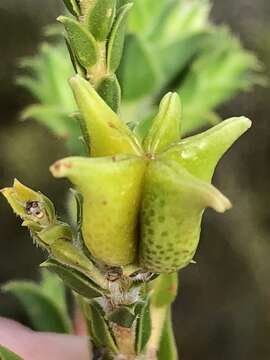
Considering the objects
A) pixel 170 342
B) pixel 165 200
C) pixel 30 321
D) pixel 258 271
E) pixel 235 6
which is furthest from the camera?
pixel 235 6

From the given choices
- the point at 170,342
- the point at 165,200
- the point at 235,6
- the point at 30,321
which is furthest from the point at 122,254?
the point at 235,6

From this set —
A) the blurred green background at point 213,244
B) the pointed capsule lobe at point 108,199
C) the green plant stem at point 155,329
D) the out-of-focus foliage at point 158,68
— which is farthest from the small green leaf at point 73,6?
the blurred green background at point 213,244

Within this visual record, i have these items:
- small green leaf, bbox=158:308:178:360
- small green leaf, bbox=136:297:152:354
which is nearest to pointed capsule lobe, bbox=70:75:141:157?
small green leaf, bbox=136:297:152:354

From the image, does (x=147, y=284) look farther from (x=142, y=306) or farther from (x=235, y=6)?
(x=235, y=6)

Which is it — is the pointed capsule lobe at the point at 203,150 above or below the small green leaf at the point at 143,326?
above

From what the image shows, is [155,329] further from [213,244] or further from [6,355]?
[213,244]

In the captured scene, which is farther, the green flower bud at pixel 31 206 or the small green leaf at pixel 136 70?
the small green leaf at pixel 136 70

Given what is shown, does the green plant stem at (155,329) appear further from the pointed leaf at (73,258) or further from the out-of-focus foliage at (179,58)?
the out-of-focus foliage at (179,58)
